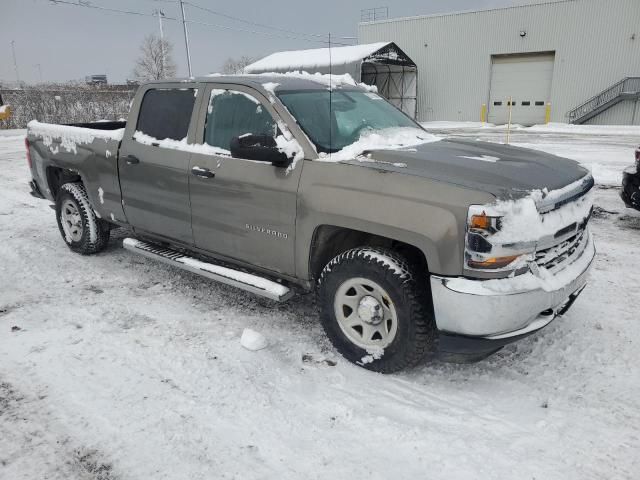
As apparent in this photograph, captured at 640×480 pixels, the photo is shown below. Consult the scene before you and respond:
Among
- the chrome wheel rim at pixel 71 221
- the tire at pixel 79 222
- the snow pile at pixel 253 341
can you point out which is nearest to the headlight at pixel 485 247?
the snow pile at pixel 253 341

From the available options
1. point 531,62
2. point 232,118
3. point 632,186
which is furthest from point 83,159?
point 531,62

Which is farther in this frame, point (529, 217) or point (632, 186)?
point (632, 186)

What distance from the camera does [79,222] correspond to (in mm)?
5461

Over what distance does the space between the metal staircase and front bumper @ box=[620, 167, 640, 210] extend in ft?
78.3

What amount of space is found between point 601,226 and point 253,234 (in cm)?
510

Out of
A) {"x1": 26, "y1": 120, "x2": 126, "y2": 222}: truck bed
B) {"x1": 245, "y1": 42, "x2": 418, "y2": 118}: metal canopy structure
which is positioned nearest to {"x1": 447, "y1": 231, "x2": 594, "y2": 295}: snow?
{"x1": 26, "y1": 120, "x2": 126, "y2": 222}: truck bed

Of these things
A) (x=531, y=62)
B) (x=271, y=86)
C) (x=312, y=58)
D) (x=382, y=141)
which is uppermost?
(x=312, y=58)

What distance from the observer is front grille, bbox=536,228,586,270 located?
113 inches

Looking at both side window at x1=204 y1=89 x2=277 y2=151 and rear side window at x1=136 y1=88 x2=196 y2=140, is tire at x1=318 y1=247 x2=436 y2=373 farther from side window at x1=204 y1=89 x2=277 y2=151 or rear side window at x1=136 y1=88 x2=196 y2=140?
rear side window at x1=136 y1=88 x2=196 y2=140

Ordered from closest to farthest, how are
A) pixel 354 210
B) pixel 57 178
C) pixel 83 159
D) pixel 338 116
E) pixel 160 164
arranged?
1. pixel 354 210
2. pixel 338 116
3. pixel 160 164
4. pixel 83 159
5. pixel 57 178

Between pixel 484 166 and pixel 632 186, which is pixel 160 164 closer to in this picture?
pixel 484 166

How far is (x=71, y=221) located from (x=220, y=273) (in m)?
2.68

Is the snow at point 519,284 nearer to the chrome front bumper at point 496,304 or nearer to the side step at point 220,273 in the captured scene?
the chrome front bumper at point 496,304

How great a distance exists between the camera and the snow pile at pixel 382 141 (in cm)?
336
